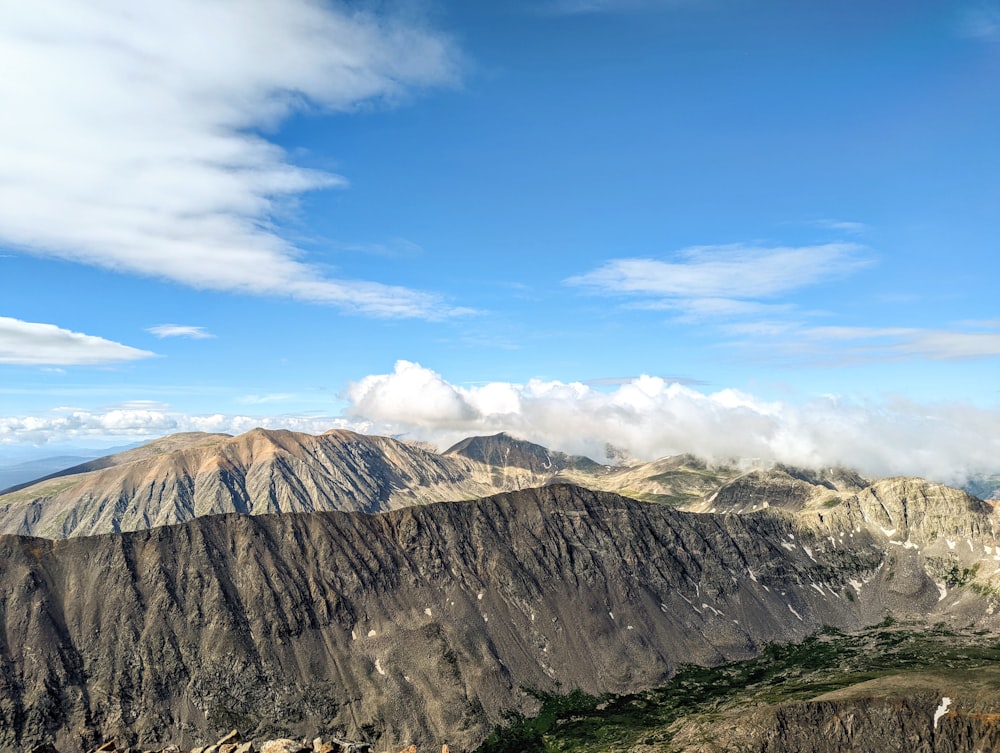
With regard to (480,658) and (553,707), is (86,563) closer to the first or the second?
(480,658)

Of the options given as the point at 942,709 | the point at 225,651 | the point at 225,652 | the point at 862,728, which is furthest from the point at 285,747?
the point at 942,709

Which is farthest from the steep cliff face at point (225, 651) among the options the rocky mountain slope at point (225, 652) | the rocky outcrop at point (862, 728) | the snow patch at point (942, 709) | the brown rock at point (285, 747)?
the brown rock at point (285, 747)

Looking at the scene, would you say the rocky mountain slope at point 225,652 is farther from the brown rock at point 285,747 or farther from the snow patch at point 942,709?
the brown rock at point 285,747

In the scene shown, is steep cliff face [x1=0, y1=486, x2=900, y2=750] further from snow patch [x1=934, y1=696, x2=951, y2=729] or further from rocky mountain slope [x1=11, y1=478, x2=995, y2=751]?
snow patch [x1=934, y1=696, x2=951, y2=729]

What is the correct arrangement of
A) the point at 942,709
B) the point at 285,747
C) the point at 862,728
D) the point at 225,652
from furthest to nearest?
the point at 225,652 < the point at 942,709 < the point at 862,728 < the point at 285,747

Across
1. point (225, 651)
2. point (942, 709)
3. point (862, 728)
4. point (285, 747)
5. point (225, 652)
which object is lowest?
point (862, 728)

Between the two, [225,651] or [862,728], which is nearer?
[862,728]

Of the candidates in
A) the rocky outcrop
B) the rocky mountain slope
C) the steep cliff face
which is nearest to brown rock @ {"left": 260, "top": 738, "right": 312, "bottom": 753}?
the rocky mountain slope

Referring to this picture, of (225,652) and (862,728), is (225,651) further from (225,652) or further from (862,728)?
(862,728)

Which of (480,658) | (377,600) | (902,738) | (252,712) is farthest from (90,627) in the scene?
(902,738)
